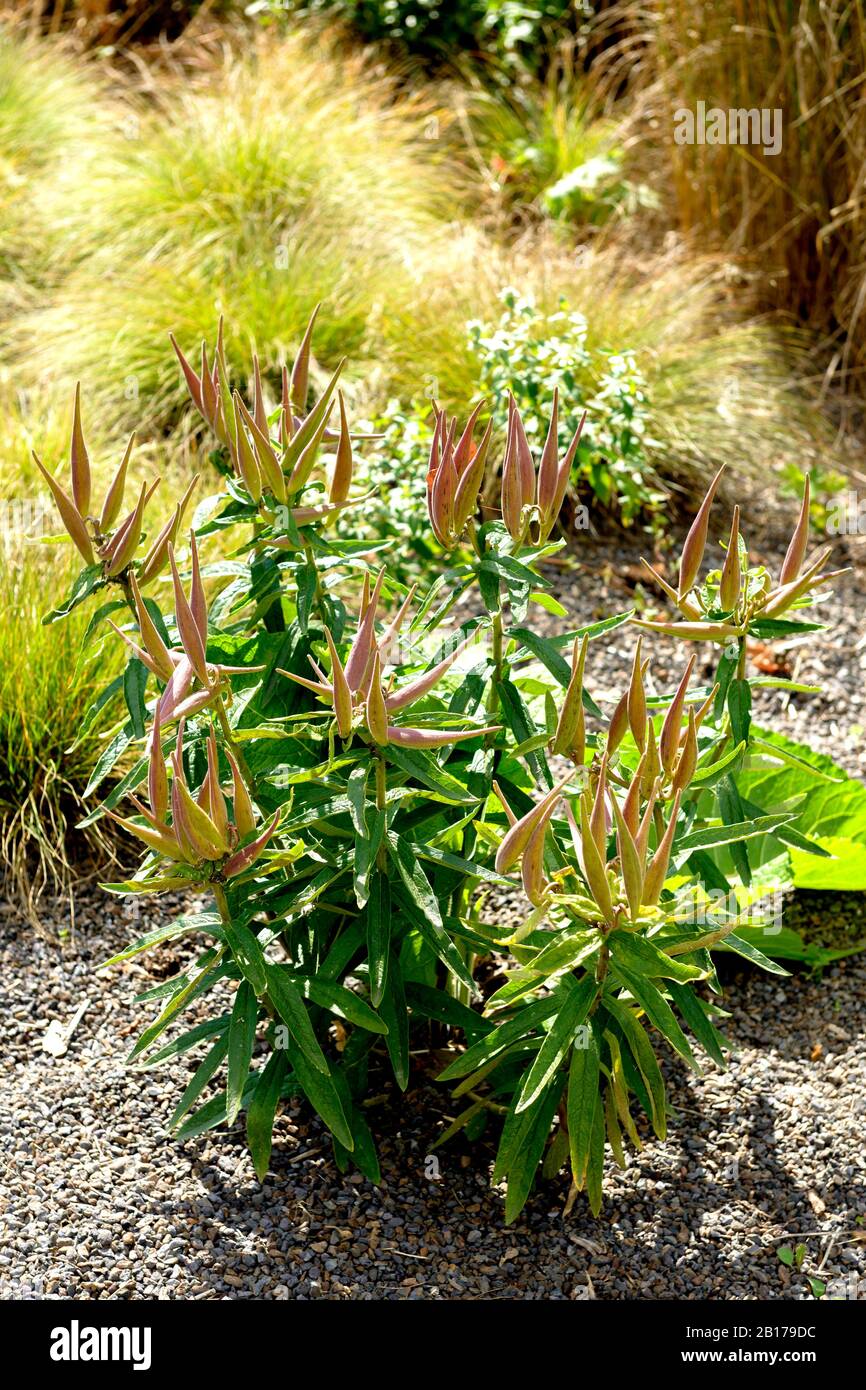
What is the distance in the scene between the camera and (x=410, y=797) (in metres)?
2.20

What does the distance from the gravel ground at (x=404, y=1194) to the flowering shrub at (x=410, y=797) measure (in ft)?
0.49

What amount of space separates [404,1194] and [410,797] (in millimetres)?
800

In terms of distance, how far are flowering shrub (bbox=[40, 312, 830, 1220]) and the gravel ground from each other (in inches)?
5.9

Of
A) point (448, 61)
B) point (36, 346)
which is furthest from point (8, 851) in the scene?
point (448, 61)

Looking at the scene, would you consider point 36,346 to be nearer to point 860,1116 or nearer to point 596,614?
point 596,614

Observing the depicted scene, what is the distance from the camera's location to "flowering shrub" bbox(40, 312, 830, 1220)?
1940mm

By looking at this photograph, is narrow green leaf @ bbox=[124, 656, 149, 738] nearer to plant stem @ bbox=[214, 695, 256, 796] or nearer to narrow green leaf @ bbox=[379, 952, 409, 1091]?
plant stem @ bbox=[214, 695, 256, 796]

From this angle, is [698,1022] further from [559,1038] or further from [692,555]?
[692,555]

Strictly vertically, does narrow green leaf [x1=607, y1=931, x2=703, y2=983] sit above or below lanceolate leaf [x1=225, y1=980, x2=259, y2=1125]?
above

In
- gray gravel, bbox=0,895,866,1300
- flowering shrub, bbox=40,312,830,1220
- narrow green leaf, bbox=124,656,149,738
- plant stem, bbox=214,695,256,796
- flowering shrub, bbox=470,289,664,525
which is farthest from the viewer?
flowering shrub, bbox=470,289,664,525

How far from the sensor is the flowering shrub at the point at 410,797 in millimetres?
1940

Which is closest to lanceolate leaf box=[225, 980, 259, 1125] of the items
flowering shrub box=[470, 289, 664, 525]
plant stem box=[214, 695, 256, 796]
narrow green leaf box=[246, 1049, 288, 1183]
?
narrow green leaf box=[246, 1049, 288, 1183]

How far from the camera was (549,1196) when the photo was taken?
2547 millimetres

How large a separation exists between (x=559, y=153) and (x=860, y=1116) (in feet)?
16.7
